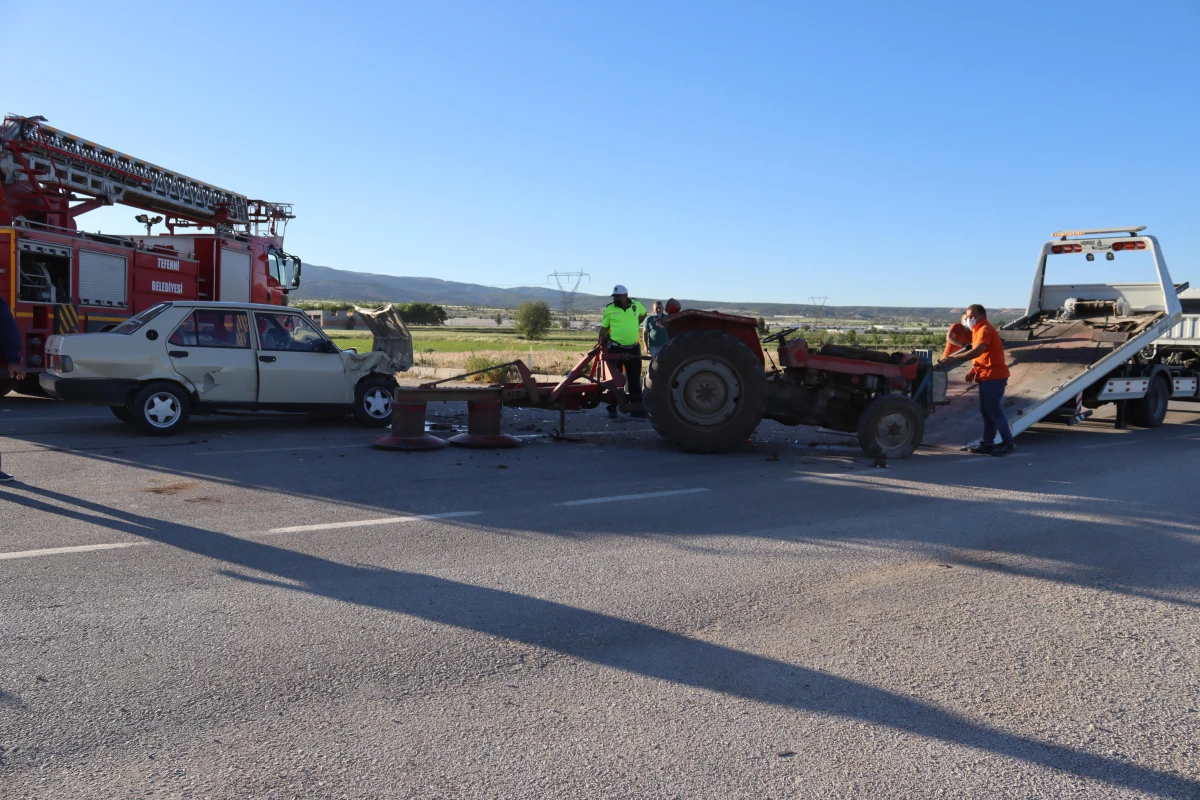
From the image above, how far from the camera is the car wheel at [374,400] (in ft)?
41.4

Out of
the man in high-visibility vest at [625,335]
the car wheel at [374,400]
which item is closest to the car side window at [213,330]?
the car wheel at [374,400]

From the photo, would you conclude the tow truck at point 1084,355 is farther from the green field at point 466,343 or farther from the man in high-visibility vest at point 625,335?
the green field at point 466,343

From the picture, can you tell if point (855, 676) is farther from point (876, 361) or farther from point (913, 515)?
point (876, 361)

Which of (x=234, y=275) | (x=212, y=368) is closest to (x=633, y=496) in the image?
(x=212, y=368)

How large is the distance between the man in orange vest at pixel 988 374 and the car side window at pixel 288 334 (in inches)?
312

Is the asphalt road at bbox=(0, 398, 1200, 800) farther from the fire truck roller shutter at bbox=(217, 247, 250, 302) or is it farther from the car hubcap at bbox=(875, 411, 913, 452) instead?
the fire truck roller shutter at bbox=(217, 247, 250, 302)

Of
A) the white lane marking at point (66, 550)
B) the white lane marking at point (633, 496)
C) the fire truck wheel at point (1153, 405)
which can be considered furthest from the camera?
the fire truck wheel at point (1153, 405)

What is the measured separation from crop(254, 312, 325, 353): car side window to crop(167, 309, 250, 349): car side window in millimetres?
197

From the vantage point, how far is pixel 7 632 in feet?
14.4

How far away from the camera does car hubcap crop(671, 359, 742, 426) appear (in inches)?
415

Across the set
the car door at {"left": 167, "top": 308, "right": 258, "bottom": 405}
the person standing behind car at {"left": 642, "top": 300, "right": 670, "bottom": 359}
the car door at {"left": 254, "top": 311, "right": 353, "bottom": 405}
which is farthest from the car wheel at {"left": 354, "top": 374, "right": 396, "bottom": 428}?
the person standing behind car at {"left": 642, "top": 300, "right": 670, "bottom": 359}

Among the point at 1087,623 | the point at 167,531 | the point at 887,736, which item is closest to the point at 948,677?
the point at 887,736

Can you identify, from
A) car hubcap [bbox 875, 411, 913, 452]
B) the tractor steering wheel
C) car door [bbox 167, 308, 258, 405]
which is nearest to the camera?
car hubcap [bbox 875, 411, 913, 452]

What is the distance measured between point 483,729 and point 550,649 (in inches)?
34.0
